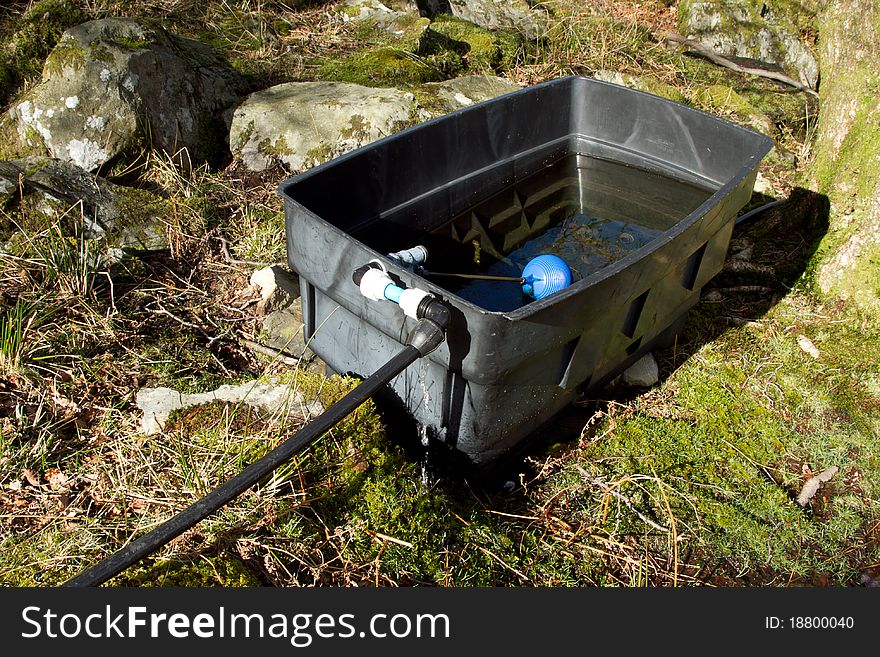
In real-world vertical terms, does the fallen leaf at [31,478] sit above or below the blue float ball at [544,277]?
below

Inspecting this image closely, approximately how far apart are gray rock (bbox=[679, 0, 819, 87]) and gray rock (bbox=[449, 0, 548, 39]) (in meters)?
1.28

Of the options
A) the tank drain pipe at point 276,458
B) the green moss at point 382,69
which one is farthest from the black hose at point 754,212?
the tank drain pipe at point 276,458

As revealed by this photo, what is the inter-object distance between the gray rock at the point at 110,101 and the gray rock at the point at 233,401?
1728mm

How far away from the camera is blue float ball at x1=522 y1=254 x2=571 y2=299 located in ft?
9.93

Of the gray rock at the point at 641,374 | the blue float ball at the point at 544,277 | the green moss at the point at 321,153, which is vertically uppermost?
the blue float ball at the point at 544,277

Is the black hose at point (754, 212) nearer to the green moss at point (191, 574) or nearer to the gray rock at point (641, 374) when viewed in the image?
the gray rock at point (641, 374)

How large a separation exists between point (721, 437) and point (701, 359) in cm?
47

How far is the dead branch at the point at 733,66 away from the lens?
218 inches

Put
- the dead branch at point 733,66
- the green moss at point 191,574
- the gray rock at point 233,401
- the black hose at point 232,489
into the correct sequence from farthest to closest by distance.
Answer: the dead branch at point 733,66
the gray rock at point 233,401
the green moss at point 191,574
the black hose at point 232,489

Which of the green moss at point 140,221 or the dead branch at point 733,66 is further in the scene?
the dead branch at point 733,66

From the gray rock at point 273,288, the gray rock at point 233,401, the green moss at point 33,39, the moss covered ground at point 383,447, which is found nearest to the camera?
the moss covered ground at point 383,447

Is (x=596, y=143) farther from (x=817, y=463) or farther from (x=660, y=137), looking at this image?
(x=817, y=463)

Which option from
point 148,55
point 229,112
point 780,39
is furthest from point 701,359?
point 780,39

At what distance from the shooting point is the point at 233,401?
258cm
